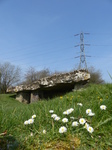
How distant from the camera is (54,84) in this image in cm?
752

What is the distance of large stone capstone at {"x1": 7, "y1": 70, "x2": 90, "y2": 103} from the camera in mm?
7316

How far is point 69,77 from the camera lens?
7.35 metres

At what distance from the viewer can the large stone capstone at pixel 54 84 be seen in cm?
732

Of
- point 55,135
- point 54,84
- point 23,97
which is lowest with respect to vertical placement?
point 55,135

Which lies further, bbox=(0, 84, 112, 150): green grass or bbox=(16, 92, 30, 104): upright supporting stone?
bbox=(16, 92, 30, 104): upright supporting stone

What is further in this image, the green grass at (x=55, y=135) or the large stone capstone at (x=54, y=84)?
the large stone capstone at (x=54, y=84)

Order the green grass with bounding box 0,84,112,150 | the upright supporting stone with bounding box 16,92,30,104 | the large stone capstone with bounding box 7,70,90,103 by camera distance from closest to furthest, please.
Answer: the green grass with bounding box 0,84,112,150 < the large stone capstone with bounding box 7,70,90,103 < the upright supporting stone with bounding box 16,92,30,104

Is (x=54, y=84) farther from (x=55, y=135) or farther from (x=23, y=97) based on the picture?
(x=55, y=135)

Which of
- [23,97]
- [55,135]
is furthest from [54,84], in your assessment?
[55,135]

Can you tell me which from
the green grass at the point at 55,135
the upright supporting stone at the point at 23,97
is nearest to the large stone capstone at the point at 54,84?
the upright supporting stone at the point at 23,97

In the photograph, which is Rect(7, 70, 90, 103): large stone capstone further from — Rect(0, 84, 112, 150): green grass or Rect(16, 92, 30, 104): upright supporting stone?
Rect(0, 84, 112, 150): green grass

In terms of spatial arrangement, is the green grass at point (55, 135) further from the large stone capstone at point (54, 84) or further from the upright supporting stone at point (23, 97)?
the upright supporting stone at point (23, 97)

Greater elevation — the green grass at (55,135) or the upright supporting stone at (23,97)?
the upright supporting stone at (23,97)

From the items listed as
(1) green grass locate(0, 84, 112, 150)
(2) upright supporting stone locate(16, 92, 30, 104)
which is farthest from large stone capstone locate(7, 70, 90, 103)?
(1) green grass locate(0, 84, 112, 150)
